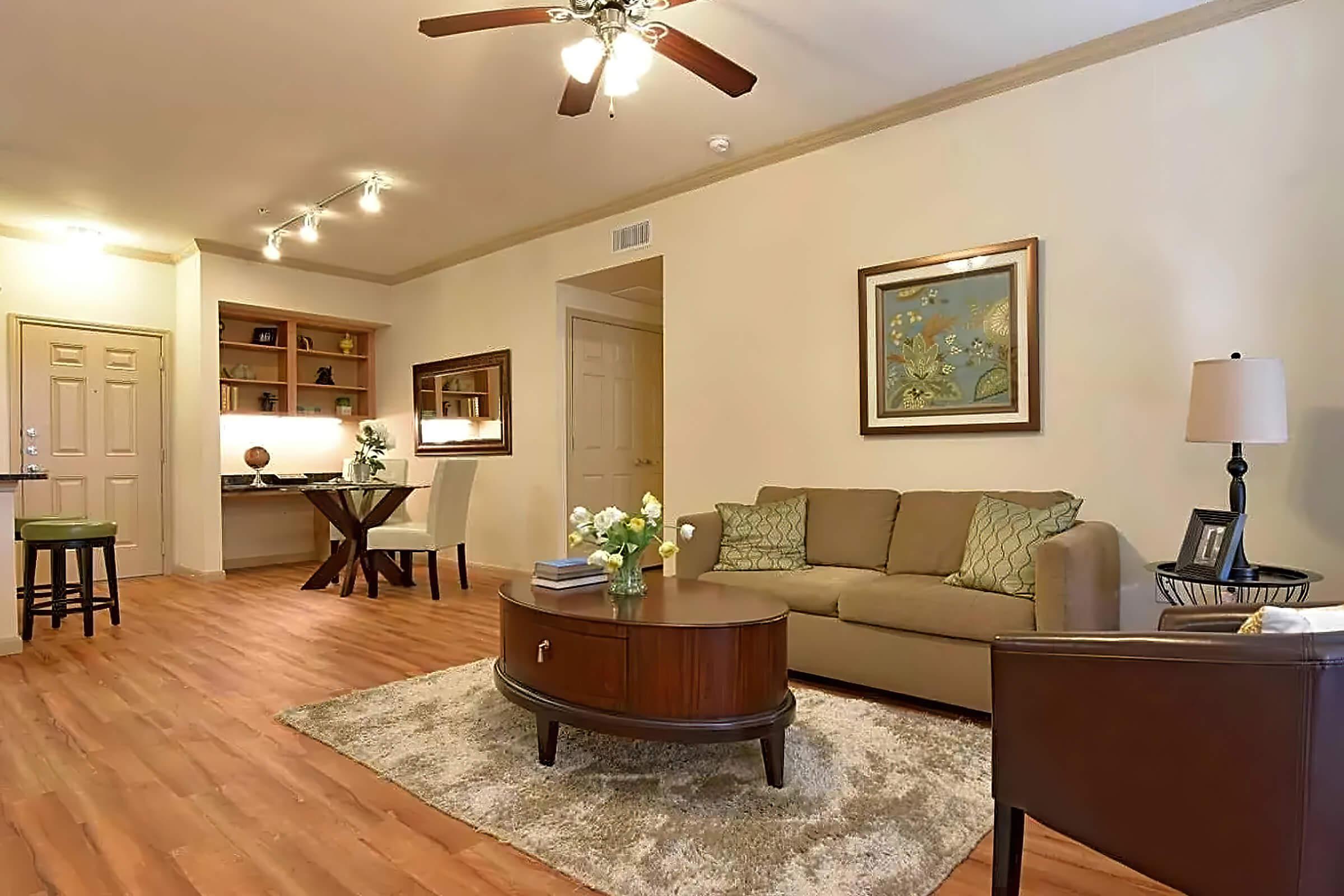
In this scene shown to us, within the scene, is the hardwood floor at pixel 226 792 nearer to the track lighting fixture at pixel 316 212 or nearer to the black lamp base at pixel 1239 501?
the black lamp base at pixel 1239 501

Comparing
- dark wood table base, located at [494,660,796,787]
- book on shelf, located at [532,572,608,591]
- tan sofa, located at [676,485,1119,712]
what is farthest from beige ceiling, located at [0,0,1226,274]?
dark wood table base, located at [494,660,796,787]

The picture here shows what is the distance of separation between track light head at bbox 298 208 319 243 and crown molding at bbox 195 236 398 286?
1037mm

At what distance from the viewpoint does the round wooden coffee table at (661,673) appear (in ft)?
7.52

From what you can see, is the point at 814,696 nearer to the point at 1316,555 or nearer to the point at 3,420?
the point at 1316,555

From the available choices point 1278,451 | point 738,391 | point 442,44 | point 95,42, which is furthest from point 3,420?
point 1278,451

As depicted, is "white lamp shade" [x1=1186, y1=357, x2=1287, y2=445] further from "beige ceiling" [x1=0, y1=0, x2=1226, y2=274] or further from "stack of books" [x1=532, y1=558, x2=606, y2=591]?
"stack of books" [x1=532, y1=558, x2=606, y2=591]

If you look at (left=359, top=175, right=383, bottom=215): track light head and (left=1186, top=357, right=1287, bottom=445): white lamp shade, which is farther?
(left=359, top=175, right=383, bottom=215): track light head

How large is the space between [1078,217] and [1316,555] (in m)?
1.65

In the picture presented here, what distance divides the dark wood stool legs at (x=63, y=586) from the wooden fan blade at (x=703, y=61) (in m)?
4.12

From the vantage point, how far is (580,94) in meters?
2.89

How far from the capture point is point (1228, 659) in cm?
124

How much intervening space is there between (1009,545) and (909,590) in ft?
1.39

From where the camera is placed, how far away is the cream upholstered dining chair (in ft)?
17.9

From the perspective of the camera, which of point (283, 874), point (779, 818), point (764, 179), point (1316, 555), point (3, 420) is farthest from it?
point (3, 420)
